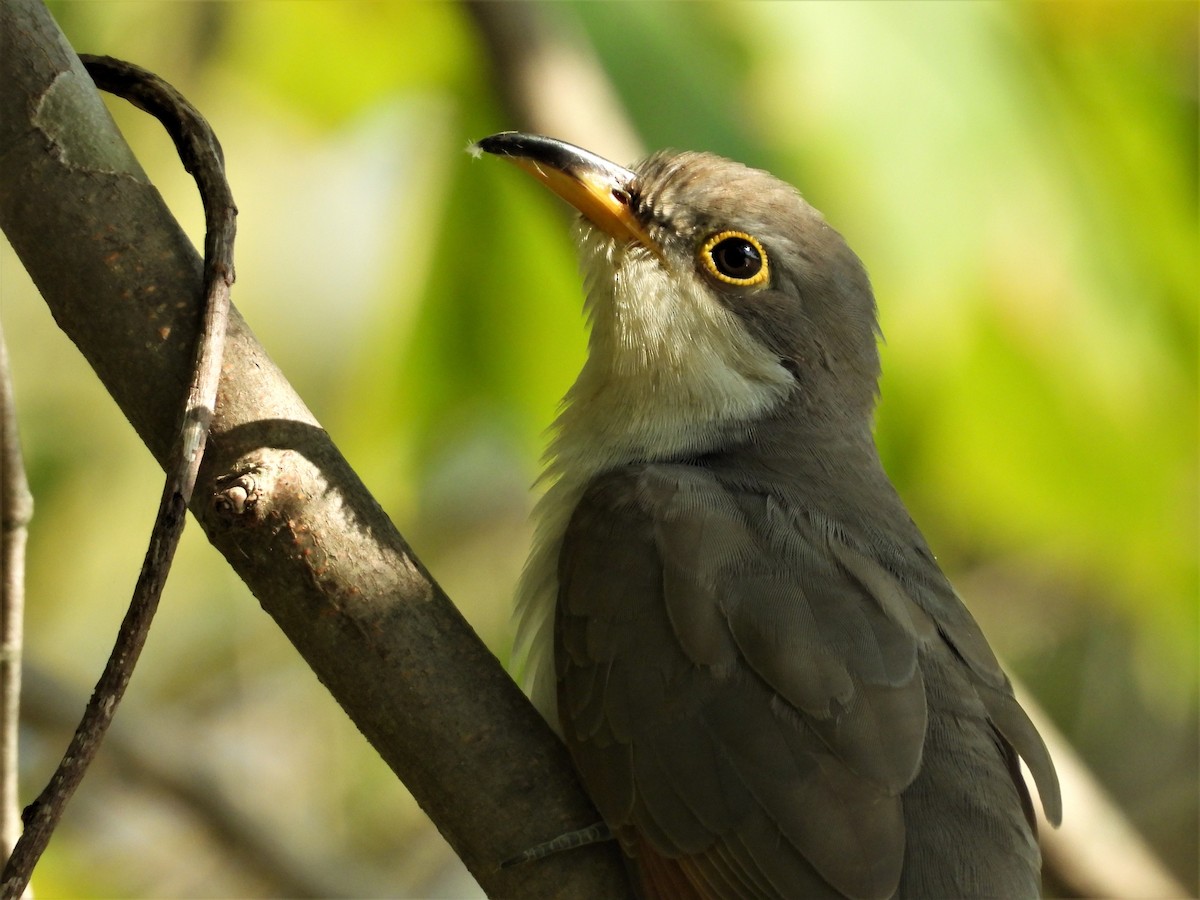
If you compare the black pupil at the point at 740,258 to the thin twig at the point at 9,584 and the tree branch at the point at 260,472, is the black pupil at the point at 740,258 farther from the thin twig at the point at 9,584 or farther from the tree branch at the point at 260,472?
the thin twig at the point at 9,584

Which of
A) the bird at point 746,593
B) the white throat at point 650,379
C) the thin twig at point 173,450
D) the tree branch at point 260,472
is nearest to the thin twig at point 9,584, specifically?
the tree branch at point 260,472

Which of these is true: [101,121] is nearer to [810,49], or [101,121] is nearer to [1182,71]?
[810,49]

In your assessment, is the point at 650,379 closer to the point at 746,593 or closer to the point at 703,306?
the point at 703,306

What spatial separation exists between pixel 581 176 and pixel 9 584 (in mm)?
2082

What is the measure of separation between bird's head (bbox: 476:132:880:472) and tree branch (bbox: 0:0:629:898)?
1.55 m

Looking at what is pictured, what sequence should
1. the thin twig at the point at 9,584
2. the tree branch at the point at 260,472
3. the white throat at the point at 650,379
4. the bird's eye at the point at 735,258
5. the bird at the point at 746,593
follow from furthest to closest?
the bird's eye at the point at 735,258, the white throat at the point at 650,379, the bird at the point at 746,593, the thin twig at the point at 9,584, the tree branch at the point at 260,472

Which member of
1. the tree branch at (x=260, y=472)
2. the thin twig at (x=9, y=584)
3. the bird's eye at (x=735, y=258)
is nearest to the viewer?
the tree branch at (x=260, y=472)

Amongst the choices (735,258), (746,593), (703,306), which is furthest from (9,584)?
(735,258)

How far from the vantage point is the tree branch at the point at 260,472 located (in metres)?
2.52

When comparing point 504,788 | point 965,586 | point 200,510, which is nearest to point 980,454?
point 504,788

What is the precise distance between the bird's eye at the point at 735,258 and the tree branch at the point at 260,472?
1.93 m

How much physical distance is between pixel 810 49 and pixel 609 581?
1.73m

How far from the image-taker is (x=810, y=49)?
13.3ft

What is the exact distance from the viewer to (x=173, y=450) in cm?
243
